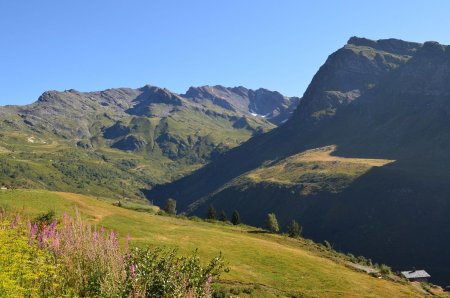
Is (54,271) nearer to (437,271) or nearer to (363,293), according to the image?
(363,293)

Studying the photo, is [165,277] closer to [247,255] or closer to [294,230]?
[247,255]

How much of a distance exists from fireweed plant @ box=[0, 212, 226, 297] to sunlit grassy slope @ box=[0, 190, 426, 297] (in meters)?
28.2

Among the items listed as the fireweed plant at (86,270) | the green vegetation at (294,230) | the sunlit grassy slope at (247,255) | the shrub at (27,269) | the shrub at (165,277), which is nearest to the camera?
the shrub at (165,277)

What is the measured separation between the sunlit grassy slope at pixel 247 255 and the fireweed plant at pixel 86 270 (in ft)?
92.4

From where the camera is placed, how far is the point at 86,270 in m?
17.7

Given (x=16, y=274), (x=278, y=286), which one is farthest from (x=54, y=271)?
(x=278, y=286)

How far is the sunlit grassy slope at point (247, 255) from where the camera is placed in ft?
164

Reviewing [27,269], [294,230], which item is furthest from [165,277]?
[294,230]

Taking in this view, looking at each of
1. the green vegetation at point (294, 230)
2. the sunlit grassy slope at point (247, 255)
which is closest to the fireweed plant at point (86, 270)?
the sunlit grassy slope at point (247, 255)

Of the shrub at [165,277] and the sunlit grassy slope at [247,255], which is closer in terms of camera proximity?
the shrub at [165,277]

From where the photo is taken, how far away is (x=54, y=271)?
57.0 feet

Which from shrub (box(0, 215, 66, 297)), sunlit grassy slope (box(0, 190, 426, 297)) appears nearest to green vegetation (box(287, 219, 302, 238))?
sunlit grassy slope (box(0, 190, 426, 297))

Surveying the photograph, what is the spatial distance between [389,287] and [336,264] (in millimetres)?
11467

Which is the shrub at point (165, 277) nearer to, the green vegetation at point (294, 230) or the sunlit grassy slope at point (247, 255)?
the sunlit grassy slope at point (247, 255)
